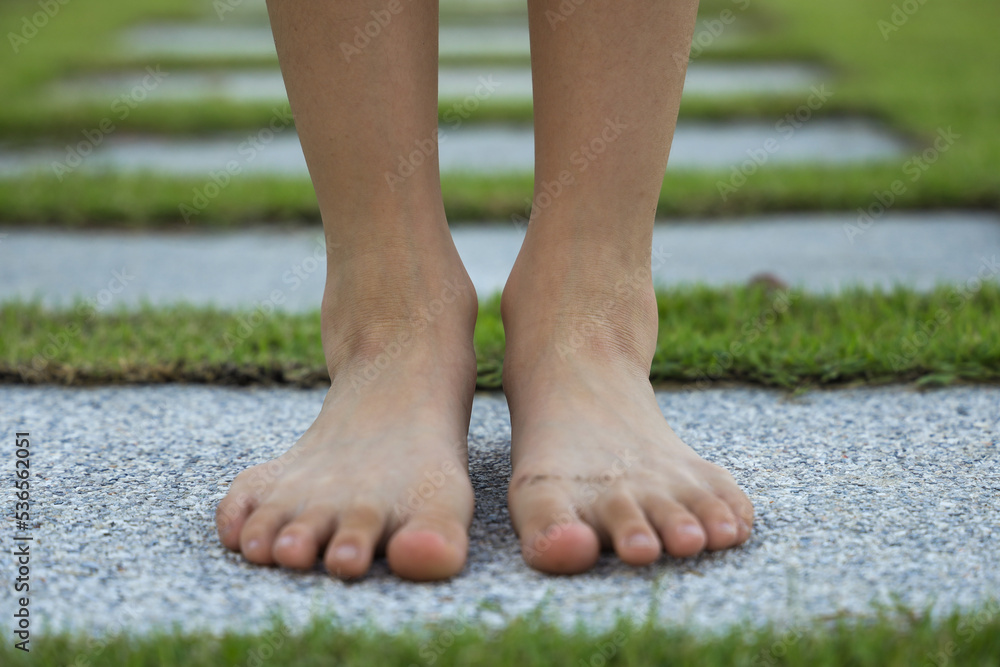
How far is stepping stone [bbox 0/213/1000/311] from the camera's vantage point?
1984 millimetres

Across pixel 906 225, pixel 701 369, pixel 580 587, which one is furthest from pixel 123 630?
pixel 906 225

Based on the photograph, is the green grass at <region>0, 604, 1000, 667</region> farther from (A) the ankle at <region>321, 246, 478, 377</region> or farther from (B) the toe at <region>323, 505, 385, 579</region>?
(A) the ankle at <region>321, 246, 478, 377</region>

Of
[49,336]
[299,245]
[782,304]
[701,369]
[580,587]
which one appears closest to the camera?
[580,587]

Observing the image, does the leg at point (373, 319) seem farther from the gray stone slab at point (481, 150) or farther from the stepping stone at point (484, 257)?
the gray stone slab at point (481, 150)

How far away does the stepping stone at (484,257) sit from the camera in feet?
6.51

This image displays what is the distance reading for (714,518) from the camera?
914 mm

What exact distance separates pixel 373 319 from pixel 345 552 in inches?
13.0

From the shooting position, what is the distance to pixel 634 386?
1091mm

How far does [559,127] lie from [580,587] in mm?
539

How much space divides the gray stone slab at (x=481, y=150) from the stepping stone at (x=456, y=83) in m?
0.39

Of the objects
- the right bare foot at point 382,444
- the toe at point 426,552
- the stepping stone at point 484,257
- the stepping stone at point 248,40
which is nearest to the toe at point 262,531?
the right bare foot at point 382,444

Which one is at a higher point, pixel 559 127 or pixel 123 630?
pixel 559 127

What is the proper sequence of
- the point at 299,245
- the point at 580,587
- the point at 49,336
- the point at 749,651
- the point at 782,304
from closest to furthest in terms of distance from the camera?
the point at 749,651
the point at 580,587
the point at 49,336
the point at 782,304
the point at 299,245

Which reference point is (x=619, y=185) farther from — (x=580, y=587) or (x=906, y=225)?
(x=906, y=225)
